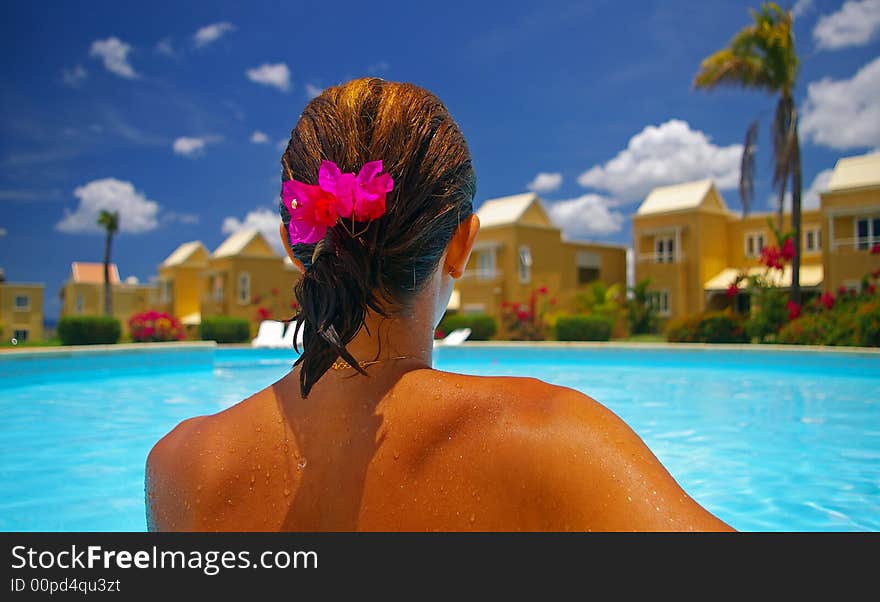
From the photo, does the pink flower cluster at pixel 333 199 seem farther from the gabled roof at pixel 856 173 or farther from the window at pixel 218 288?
the window at pixel 218 288

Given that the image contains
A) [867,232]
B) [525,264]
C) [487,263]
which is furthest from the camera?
[487,263]

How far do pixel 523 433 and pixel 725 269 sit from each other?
34.3 metres

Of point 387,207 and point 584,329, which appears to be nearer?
point 387,207

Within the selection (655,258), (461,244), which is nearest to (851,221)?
(655,258)

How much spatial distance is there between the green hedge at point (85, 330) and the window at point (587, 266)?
79.0 feet

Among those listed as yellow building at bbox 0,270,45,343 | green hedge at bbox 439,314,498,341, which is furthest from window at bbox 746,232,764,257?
yellow building at bbox 0,270,45,343

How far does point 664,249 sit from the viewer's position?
32844mm

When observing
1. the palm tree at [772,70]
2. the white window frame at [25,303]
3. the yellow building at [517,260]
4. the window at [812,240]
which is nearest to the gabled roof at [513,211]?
the yellow building at [517,260]

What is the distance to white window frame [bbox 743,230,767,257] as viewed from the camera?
31203 millimetres

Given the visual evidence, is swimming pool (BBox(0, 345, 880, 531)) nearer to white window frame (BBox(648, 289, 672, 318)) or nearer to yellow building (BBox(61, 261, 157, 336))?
white window frame (BBox(648, 289, 672, 318))

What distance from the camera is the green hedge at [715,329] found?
63.3ft

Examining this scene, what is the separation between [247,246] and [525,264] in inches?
646

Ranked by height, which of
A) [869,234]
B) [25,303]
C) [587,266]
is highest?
[869,234]

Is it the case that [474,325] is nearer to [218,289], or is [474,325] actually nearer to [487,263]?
[487,263]
